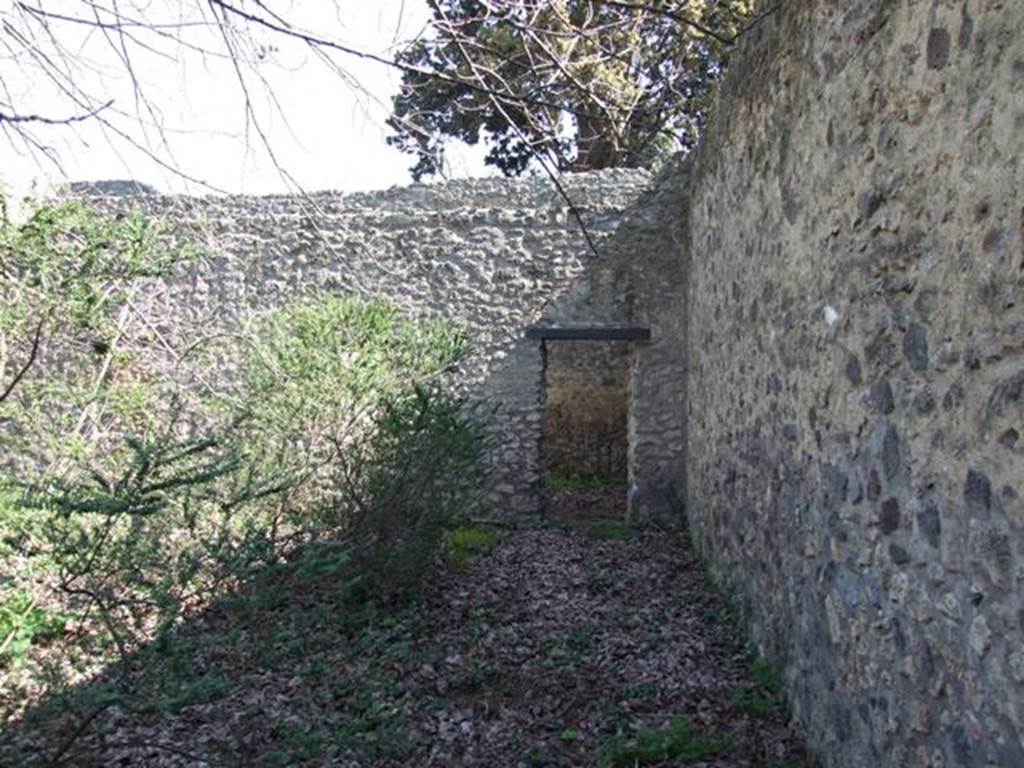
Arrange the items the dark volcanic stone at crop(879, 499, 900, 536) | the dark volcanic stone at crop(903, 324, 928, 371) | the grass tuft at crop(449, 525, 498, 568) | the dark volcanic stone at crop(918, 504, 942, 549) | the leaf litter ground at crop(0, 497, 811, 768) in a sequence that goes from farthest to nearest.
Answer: the grass tuft at crop(449, 525, 498, 568) → the leaf litter ground at crop(0, 497, 811, 768) → the dark volcanic stone at crop(879, 499, 900, 536) → the dark volcanic stone at crop(903, 324, 928, 371) → the dark volcanic stone at crop(918, 504, 942, 549)

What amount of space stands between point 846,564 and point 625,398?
309 inches

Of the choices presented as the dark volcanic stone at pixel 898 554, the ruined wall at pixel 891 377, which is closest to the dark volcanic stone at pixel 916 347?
the ruined wall at pixel 891 377

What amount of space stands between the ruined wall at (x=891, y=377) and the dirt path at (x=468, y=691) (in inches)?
15.3

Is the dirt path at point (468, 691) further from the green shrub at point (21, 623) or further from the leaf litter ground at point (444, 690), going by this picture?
the green shrub at point (21, 623)

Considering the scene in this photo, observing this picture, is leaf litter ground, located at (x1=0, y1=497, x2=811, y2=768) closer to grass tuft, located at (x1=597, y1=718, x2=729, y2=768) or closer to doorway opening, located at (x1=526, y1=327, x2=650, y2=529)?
grass tuft, located at (x1=597, y1=718, x2=729, y2=768)

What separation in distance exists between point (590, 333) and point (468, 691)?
447cm

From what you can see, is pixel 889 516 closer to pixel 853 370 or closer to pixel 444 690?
pixel 853 370

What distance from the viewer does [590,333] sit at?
8.11 meters

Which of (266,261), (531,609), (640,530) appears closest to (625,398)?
(640,530)

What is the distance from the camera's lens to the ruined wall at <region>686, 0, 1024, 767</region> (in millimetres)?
1946

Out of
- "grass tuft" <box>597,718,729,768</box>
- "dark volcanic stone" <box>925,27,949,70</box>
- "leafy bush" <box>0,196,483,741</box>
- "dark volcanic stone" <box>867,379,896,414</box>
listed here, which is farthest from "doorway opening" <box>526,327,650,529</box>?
"dark volcanic stone" <box>925,27,949,70</box>

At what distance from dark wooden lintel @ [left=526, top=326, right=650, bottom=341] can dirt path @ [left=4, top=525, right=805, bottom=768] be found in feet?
9.61

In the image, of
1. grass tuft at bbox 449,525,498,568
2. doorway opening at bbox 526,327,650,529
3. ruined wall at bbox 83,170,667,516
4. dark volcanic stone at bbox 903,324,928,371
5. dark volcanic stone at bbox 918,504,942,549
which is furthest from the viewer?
doorway opening at bbox 526,327,650,529

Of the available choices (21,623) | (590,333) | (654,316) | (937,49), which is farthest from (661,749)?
(654,316)
